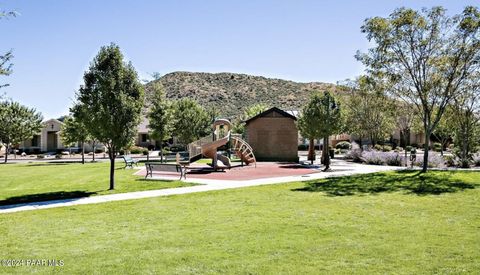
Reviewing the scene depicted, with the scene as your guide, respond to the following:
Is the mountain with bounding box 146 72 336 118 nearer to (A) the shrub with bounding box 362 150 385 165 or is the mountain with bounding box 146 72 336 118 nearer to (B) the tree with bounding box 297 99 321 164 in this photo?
(A) the shrub with bounding box 362 150 385 165

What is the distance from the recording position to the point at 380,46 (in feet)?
77.3

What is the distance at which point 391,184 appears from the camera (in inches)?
739

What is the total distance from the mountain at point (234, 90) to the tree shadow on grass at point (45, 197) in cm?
8697

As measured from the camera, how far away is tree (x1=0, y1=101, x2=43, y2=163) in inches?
1709

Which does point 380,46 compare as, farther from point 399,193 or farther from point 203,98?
point 203,98

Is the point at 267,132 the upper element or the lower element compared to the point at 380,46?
lower

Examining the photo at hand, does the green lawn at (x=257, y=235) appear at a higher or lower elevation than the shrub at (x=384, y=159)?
lower

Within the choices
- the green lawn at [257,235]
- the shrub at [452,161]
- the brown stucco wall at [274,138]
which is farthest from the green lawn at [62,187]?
the shrub at [452,161]

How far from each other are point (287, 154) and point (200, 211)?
1070 inches

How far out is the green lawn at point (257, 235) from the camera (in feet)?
23.0

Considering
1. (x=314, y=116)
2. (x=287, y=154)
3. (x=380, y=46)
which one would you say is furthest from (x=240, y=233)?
(x=287, y=154)

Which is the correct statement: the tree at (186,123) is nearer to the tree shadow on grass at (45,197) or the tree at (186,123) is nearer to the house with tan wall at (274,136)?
the house with tan wall at (274,136)

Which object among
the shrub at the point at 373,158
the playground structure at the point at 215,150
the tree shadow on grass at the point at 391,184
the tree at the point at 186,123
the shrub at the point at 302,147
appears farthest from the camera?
the shrub at the point at 302,147

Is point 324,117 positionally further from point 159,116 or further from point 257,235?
point 257,235
